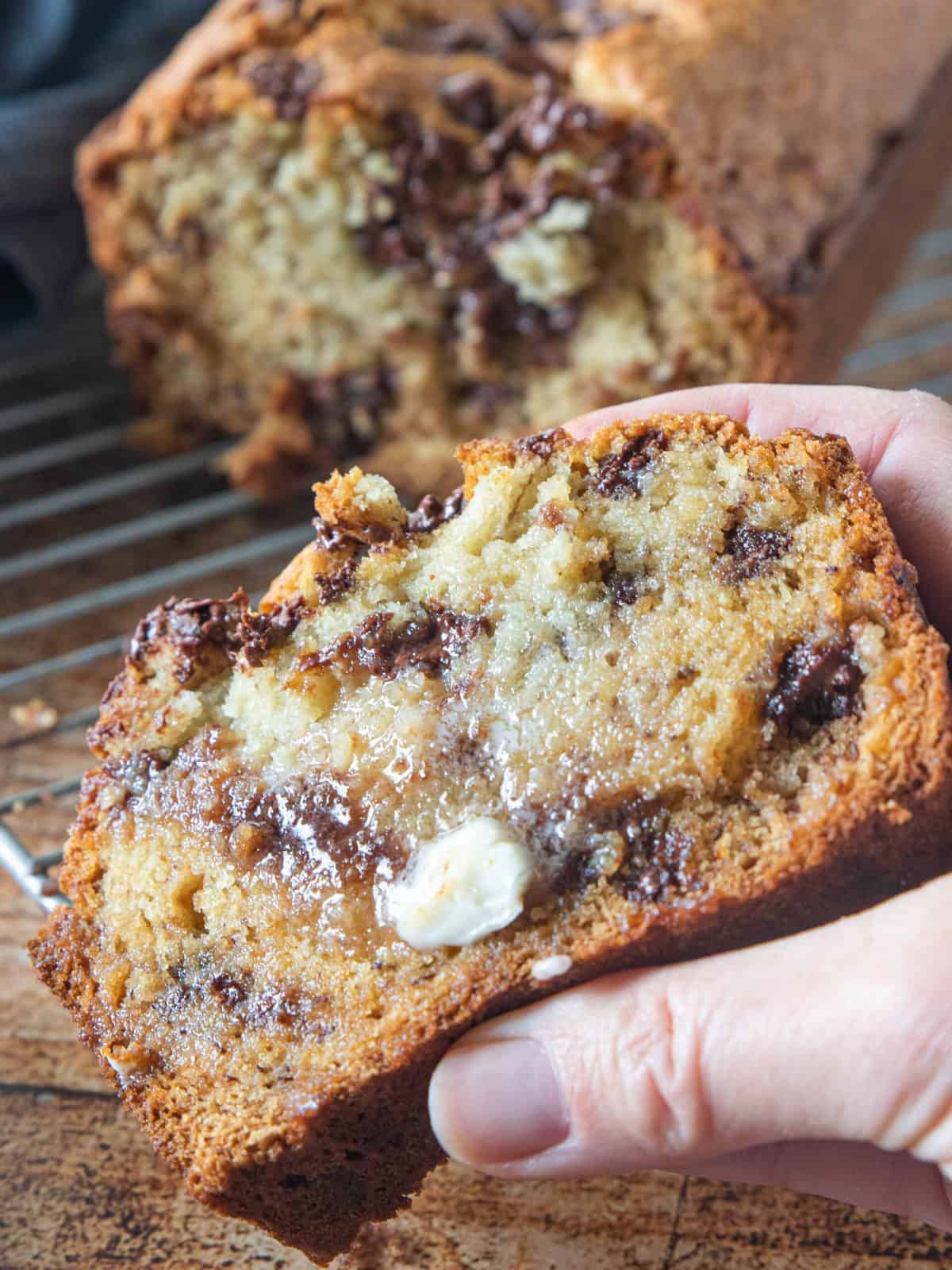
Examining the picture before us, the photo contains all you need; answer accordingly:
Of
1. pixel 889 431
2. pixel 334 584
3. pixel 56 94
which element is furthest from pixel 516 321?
pixel 334 584

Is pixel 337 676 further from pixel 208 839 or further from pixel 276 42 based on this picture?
pixel 276 42

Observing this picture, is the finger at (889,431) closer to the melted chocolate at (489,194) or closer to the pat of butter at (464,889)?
the pat of butter at (464,889)

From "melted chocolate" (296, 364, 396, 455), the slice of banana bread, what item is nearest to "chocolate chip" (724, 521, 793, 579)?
the slice of banana bread

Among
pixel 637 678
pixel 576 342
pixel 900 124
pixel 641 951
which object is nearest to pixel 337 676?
pixel 637 678

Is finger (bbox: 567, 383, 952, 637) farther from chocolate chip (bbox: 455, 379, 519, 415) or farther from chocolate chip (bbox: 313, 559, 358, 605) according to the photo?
chocolate chip (bbox: 455, 379, 519, 415)

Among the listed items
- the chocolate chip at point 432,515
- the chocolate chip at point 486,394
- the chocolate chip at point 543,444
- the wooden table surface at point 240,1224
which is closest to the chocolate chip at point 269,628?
the chocolate chip at point 432,515

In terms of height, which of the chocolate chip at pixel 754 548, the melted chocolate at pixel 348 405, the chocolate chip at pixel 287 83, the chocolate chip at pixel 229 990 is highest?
the chocolate chip at pixel 754 548

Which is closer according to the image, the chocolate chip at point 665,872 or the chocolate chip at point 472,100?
the chocolate chip at point 665,872
